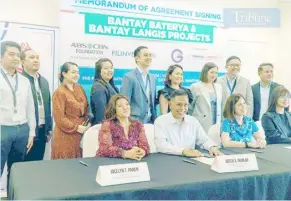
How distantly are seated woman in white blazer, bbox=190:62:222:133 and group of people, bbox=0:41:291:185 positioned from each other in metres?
0.01

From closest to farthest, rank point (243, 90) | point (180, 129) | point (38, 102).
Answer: point (180, 129), point (38, 102), point (243, 90)

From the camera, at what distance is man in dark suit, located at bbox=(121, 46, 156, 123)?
3.25 m

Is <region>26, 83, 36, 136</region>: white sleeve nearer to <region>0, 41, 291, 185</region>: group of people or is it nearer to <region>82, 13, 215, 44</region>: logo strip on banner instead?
<region>0, 41, 291, 185</region>: group of people

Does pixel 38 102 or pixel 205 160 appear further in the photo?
pixel 38 102

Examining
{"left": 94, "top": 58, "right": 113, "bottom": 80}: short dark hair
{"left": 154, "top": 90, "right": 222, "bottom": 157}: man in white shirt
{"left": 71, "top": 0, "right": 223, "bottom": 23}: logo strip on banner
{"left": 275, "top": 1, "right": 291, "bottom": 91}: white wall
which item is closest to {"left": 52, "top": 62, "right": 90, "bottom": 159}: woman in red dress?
{"left": 94, "top": 58, "right": 113, "bottom": 80}: short dark hair

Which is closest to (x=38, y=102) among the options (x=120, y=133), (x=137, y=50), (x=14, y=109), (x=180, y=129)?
(x=14, y=109)

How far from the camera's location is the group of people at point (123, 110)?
7.64 ft

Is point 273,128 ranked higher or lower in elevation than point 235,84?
lower

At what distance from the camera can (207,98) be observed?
3.42 m

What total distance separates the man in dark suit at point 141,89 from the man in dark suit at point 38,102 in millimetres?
772

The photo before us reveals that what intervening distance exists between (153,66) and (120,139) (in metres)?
1.79

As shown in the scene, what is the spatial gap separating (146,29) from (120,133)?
1907 mm

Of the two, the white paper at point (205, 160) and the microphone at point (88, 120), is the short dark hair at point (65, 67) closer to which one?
the microphone at point (88, 120)

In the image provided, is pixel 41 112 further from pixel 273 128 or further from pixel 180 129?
pixel 273 128
